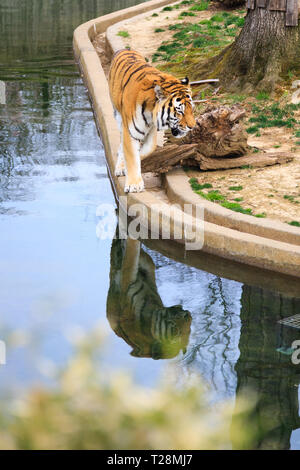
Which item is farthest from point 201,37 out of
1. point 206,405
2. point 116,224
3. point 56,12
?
point 206,405

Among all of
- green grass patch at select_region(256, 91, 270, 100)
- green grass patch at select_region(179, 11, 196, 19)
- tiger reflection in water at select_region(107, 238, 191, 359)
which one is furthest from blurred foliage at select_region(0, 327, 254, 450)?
green grass patch at select_region(179, 11, 196, 19)

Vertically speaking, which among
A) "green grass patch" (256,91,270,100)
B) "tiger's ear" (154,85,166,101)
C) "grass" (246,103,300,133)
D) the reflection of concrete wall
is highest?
"tiger's ear" (154,85,166,101)

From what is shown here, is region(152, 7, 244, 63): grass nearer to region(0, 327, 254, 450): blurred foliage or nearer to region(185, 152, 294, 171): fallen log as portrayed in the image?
region(185, 152, 294, 171): fallen log

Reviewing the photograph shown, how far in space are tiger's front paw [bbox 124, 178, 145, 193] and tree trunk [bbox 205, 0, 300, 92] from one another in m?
3.44

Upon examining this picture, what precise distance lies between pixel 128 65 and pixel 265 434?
4834 mm

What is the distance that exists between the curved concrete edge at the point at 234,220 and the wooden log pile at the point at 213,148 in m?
0.37

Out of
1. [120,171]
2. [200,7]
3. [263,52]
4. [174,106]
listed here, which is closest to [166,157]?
[120,171]

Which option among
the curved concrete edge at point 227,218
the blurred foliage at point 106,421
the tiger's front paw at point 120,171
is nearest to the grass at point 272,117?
the curved concrete edge at point 227,218

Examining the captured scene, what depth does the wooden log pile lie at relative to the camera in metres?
8.36

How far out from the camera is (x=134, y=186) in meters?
7.77

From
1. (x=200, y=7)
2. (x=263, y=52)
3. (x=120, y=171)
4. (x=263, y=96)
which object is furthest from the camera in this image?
(x=200, y=7)

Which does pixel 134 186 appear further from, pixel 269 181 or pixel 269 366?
pixel 269 366

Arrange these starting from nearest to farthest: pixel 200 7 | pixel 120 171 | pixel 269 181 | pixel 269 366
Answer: pixel 269 366 → pixel 269 181 → pixel 120 171 → pixel 200 7

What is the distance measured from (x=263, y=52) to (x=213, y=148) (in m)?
2.74
